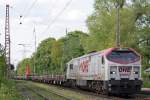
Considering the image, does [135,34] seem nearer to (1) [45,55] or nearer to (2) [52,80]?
(2) [52,80]

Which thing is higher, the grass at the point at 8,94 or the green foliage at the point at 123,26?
the green foliage at the point at 123,26

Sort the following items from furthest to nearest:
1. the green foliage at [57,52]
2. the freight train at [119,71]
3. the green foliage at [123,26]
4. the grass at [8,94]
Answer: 1. the green foliage at [57,52]
2. the green foliage at [123,26]
3. the freight train at [119,71]
4. the grass at [8,94]

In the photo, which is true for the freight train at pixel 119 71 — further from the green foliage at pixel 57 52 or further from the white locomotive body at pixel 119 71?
Answer: the green foliage at pixel 57 52

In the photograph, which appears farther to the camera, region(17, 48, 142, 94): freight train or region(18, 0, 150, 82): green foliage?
region(18, 0, 150, 82): green foliage

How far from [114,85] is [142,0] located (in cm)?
4105

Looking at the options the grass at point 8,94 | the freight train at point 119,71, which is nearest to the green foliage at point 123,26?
the freight train at point 119,71

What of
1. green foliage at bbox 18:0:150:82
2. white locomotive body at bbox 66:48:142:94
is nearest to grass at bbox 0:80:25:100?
white locomotive body at bbox 66:48:142:94

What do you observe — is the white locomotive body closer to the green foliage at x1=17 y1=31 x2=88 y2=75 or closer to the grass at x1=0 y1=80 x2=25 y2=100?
the grass at x1=0 y1=80 x2=25 y2=100

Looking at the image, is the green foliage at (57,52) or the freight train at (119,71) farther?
the green foliage at (57,52)

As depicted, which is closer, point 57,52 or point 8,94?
point 8,94

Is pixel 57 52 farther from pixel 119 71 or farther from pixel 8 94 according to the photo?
pixel 8 94

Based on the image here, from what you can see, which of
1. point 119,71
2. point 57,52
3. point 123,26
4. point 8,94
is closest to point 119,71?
point 119,71

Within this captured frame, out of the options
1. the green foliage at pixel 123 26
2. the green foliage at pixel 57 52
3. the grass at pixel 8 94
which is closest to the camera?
the grass at pixel 8 94

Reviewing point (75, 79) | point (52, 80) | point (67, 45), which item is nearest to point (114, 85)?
point (75, 79)
